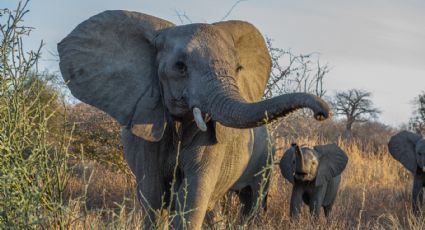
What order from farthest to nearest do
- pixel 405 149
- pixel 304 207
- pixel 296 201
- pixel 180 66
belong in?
pixel 405 149
pixel 304 207
pixel 296 201
pixel 180 66

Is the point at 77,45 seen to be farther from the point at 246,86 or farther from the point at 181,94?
the point at 246,86

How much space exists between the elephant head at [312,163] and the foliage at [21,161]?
4.06m

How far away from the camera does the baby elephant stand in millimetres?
7359

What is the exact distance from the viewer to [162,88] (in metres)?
4.44

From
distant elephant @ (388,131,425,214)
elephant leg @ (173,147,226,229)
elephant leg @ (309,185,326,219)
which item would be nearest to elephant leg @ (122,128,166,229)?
elephant leg @ (173,147,226,229)

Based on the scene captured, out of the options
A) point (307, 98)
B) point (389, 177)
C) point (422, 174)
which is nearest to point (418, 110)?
point (389, 177)

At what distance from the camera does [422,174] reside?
9.15 meters

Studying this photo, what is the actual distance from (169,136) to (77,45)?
884 millimetres

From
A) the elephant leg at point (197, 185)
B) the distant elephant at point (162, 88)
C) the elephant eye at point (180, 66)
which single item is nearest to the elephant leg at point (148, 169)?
the distant elephant at point (162, 88)

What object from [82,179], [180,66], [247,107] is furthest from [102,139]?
[247,107]

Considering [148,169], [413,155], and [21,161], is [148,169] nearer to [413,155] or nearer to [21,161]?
[21,161]

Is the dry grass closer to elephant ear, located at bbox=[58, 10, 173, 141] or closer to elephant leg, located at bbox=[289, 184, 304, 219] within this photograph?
elephant leg, located at bbox=[289, 184, 304, 219]

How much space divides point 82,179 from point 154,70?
4.99 metres

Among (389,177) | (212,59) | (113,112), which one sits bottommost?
(389,177)
